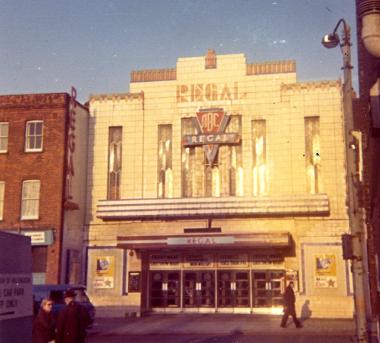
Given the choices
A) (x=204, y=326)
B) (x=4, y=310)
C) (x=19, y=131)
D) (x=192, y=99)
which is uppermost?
(x=192, y=99)

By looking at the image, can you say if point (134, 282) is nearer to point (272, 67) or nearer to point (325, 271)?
point (325, 271)

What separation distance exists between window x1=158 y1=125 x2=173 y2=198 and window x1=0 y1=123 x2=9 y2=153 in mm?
8346

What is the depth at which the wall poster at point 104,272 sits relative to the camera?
95.9 ft

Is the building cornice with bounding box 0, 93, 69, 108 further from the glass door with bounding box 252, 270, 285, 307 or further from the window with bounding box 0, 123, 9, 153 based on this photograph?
the glass door with bounding box 252, 270, 285, 307

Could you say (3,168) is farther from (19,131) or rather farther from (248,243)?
(248,243)

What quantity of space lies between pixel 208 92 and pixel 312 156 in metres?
6.60

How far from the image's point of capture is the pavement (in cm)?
2108

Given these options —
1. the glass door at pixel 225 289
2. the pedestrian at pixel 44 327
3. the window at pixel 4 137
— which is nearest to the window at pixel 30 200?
the window at pixel 4 137

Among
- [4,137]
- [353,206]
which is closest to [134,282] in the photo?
[4,137]

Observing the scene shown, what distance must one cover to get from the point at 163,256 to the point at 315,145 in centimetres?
997

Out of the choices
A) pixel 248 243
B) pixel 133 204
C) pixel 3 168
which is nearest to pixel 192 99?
pixel 133 204

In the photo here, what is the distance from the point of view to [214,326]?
75.5 ft

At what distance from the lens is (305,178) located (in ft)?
92.6

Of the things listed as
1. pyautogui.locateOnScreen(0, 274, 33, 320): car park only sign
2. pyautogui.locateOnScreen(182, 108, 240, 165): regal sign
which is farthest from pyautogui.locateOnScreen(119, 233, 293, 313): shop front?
pyautogui.locateOnScreen(0, 274, 33, 320): car park only sign
